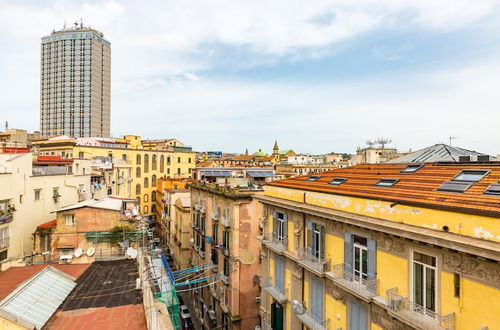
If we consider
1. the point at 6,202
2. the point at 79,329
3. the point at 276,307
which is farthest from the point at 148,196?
the point at 79,329

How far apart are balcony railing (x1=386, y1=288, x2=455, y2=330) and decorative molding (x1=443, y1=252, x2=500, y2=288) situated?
1535 mm

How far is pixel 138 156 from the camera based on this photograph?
71062 mm

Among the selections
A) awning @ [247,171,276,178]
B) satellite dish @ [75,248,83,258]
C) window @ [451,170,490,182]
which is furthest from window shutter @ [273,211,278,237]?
awning @ [247,171,276,178]

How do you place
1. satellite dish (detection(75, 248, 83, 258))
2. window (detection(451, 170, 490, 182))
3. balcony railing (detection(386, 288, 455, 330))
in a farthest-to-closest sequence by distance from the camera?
satellite dish (detection(75, 248, 83, 258)) → window (detection(451, 170, 490, 182)) → balcony railing (detection(386, 288, 455, 330))

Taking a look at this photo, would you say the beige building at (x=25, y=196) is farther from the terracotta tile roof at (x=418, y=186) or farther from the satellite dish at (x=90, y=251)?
the terracotta tile roof at (x=418, y=186)

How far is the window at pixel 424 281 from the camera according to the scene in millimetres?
11734

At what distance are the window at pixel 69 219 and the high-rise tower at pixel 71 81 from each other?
358 ft

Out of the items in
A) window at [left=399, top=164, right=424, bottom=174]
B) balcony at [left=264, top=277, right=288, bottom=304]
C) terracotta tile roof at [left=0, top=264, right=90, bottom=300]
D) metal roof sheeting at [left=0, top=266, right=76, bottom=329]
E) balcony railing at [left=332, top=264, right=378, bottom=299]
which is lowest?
balcony at [left=264, top=277, right=288, bottom=304]

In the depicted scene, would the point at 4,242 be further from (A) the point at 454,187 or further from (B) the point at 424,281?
(A) the point at 454,187

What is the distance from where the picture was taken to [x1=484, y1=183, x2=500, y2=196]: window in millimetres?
11421

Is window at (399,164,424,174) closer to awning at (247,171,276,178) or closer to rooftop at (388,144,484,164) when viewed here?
rooftop at (388,144,484,164)

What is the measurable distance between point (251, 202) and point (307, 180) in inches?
300

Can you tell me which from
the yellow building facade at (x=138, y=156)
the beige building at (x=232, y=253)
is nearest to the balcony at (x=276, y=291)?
the beige building at (x=232, y=253)

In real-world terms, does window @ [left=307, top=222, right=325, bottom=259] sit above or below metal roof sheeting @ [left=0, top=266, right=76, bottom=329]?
above
